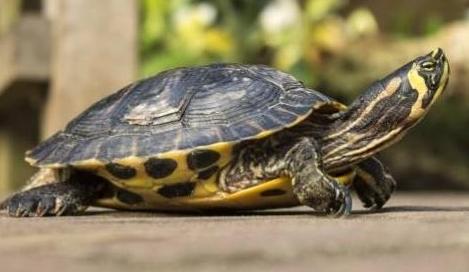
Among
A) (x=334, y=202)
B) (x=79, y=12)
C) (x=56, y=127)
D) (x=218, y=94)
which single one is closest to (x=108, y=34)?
(x=79, y=12)

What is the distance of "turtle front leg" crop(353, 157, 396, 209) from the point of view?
8.36 ft

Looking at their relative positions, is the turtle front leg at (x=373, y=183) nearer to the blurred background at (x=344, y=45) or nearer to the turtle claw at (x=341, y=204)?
the turtle claw at (x=341, y=204)

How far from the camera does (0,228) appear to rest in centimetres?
171

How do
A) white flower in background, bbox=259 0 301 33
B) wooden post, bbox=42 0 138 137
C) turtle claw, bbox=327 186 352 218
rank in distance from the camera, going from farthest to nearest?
white flower in background, bbox=259 0 301 33 < wooden post, bbox=42 0 138 137 < turtle claw, bbox=327 186 352 218

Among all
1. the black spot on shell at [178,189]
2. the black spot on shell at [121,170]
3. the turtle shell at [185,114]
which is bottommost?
the black spot on shell at [178,189]

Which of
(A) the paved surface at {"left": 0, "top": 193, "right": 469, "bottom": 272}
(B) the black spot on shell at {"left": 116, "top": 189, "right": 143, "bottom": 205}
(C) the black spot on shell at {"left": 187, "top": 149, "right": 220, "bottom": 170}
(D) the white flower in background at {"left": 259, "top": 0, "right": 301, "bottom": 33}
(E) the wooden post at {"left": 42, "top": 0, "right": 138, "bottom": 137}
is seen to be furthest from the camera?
(D) the white flower in background at {"left": 259, "top": 0, "right": 301, "bottom": 33}

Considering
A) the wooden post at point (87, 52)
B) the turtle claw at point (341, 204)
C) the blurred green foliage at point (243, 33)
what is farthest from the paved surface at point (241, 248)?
the blurred green foliage at point (243, 33)

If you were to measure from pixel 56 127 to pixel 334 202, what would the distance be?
1.63m

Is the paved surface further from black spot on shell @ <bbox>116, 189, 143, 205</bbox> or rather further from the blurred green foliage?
the blurred green foliage

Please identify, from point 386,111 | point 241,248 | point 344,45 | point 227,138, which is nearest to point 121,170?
point 227,138

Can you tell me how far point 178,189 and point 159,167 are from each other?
93 mm

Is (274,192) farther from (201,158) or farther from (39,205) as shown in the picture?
(39,205)

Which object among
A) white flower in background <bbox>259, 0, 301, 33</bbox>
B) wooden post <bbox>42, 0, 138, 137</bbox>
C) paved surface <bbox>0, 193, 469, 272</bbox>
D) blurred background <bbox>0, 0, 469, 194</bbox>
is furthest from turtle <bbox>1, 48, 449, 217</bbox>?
white flower in background <bbox>259, 0, 301, 33</bbox>

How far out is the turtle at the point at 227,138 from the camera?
2.28 metres
